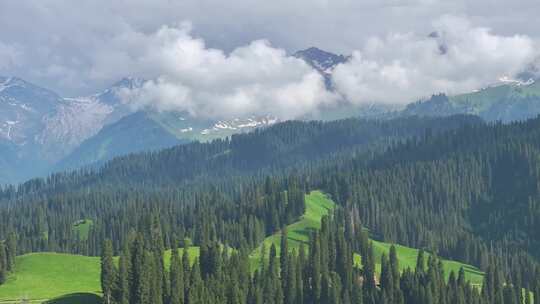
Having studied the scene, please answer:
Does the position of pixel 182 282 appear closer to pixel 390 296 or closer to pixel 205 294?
pixel 205 294

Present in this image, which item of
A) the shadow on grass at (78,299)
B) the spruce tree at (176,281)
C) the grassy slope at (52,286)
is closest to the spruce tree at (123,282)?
the spruce tree at (176,281)

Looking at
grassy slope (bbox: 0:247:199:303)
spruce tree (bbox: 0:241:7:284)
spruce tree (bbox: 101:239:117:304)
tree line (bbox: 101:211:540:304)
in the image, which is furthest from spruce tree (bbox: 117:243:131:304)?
spruce tree (bbox: 0:241:7:284)

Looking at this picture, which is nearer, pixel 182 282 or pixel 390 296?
pixel 182 282

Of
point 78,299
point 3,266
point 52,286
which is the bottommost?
point 52,286

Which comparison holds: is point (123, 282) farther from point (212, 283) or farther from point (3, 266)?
point (3, 266)

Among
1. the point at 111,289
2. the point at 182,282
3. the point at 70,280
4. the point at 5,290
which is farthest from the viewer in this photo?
the point at 70,280

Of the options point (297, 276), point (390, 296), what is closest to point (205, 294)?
point (297, 276)

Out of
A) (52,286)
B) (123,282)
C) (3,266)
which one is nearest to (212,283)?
(123,282)

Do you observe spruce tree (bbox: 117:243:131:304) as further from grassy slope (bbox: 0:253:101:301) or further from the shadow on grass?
grassy slope (bbox: 0:253:101:301)

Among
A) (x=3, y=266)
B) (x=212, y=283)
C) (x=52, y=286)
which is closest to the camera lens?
(x=212, y=283)
